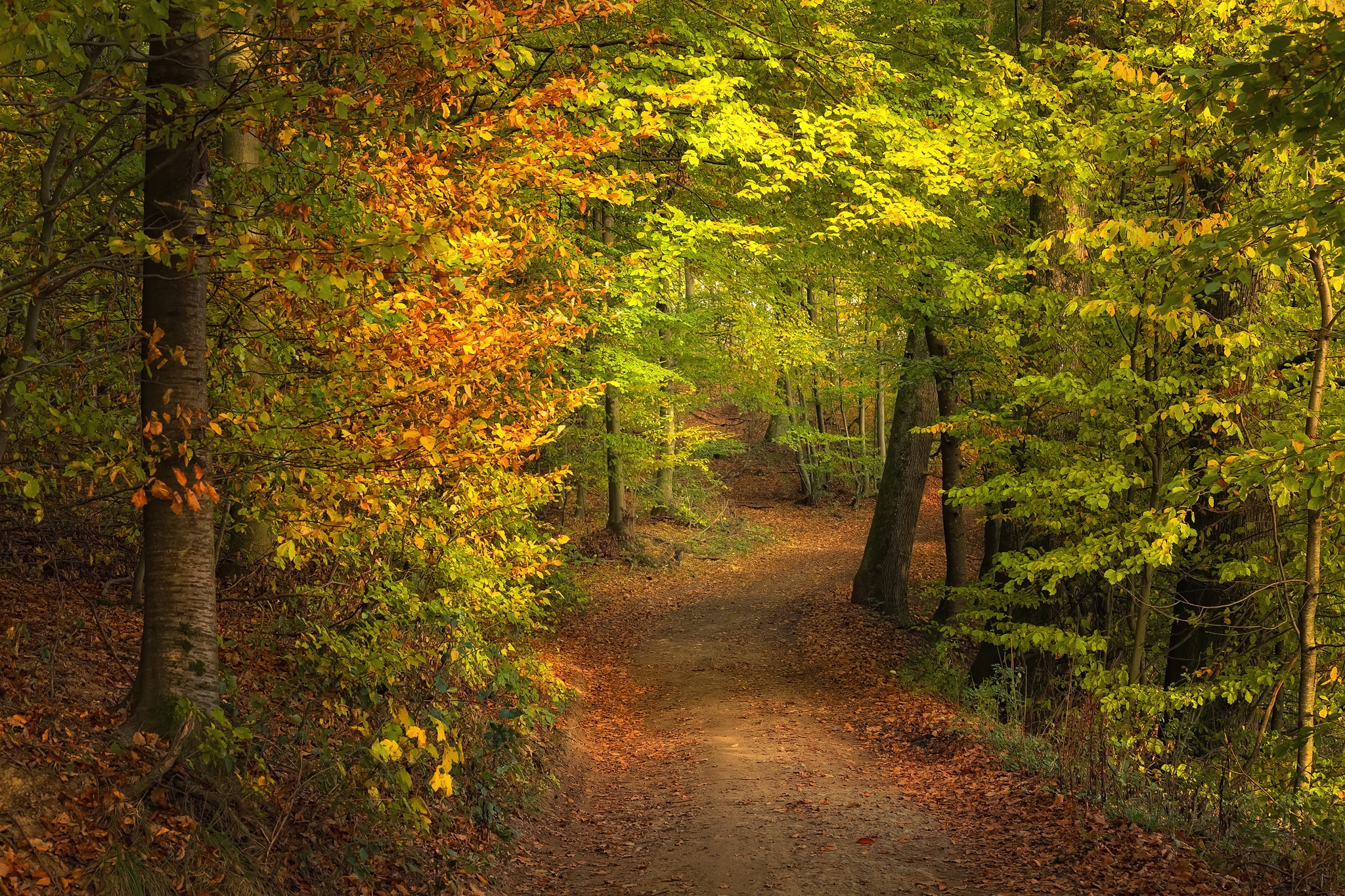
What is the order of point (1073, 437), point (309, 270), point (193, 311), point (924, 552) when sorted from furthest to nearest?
point (924, 552) → point (1073, 437) → point (193, 311) → point (309, 270)

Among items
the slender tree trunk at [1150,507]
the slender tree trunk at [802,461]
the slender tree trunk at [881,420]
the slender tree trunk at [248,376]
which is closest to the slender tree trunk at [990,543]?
the slender tree trunk at [1150,507]

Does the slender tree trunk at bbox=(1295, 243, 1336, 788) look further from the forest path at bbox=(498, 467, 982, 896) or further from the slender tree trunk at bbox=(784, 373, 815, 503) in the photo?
the slender tree trunk at bbox=(784, 373, 815, 503)

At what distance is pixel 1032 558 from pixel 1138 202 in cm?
430

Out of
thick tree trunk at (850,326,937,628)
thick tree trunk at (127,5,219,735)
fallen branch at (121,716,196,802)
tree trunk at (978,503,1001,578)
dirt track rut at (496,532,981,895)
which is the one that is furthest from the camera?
thick tree trunk at (850,326,937,628)

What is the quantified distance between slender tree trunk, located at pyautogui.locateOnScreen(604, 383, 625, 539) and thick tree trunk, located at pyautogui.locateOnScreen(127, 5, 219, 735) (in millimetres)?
15184

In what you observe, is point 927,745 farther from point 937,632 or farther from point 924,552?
point 924,552

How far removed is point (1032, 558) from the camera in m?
11.2

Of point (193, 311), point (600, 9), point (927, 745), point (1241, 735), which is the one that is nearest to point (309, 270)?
point (193, 311)

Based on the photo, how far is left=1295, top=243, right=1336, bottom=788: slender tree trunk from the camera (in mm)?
8273

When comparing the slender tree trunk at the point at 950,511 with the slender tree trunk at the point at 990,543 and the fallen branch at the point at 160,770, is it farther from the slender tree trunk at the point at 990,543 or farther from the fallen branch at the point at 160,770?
the fallen branch at the point at 160,770

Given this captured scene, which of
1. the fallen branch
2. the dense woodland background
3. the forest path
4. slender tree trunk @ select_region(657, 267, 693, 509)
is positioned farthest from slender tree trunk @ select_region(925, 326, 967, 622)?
the fallen branch

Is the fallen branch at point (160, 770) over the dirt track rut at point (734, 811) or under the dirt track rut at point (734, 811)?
over

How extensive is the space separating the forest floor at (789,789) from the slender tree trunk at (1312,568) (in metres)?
2.27

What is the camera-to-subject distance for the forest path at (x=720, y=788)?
7328 millimetres
